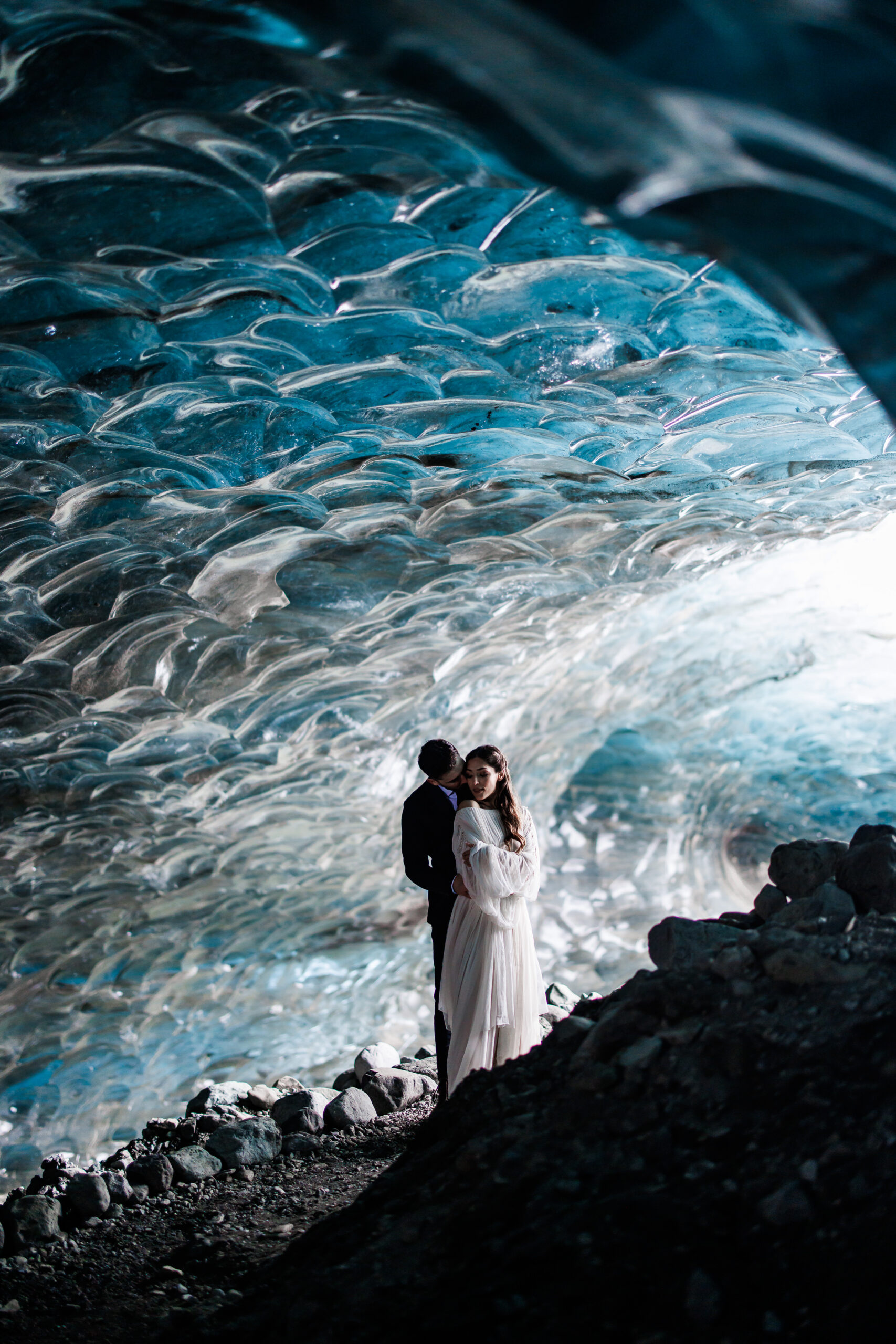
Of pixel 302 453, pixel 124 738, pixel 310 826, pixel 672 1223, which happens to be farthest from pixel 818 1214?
pixel 310 826

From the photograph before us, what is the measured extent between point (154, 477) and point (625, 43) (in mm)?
3708

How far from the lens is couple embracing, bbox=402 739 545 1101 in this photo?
445cm

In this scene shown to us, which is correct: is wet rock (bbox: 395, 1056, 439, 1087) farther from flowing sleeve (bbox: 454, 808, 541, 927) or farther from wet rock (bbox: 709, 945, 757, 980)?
wet rock (bbox: 709, 945, 757, 980)

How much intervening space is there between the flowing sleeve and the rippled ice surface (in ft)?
7.29

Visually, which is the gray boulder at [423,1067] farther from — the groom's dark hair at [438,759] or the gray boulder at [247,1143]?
the groom's dark hair at [438,759]

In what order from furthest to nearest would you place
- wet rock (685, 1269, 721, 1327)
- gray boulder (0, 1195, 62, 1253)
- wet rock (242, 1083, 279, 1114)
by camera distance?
1. wet rock (242, 1083, 279, 1114)
2. gray boulder (0, 1195, 62, 1253)
3. wet rock (685, 1269, 721, 1327)

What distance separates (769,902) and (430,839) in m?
2.43

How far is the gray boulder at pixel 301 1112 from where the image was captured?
21.1 feet

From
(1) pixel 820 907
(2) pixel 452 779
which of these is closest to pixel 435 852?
(2) pixel 452 779

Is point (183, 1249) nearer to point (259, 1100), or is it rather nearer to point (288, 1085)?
point (259, 1100)

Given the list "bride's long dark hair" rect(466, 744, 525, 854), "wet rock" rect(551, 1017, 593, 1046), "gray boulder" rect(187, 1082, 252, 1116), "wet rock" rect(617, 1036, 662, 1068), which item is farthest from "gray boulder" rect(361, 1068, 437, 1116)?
"wet rock" rect(617, 1036, 662, 1068)

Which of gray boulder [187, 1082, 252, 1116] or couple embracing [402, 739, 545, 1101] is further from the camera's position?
gray boulder [187, 1082, 252, 1116]

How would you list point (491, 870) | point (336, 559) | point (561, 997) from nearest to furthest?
point (491, 870), point (336, 559), point (561, 997)

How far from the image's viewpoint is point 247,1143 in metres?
6.22
